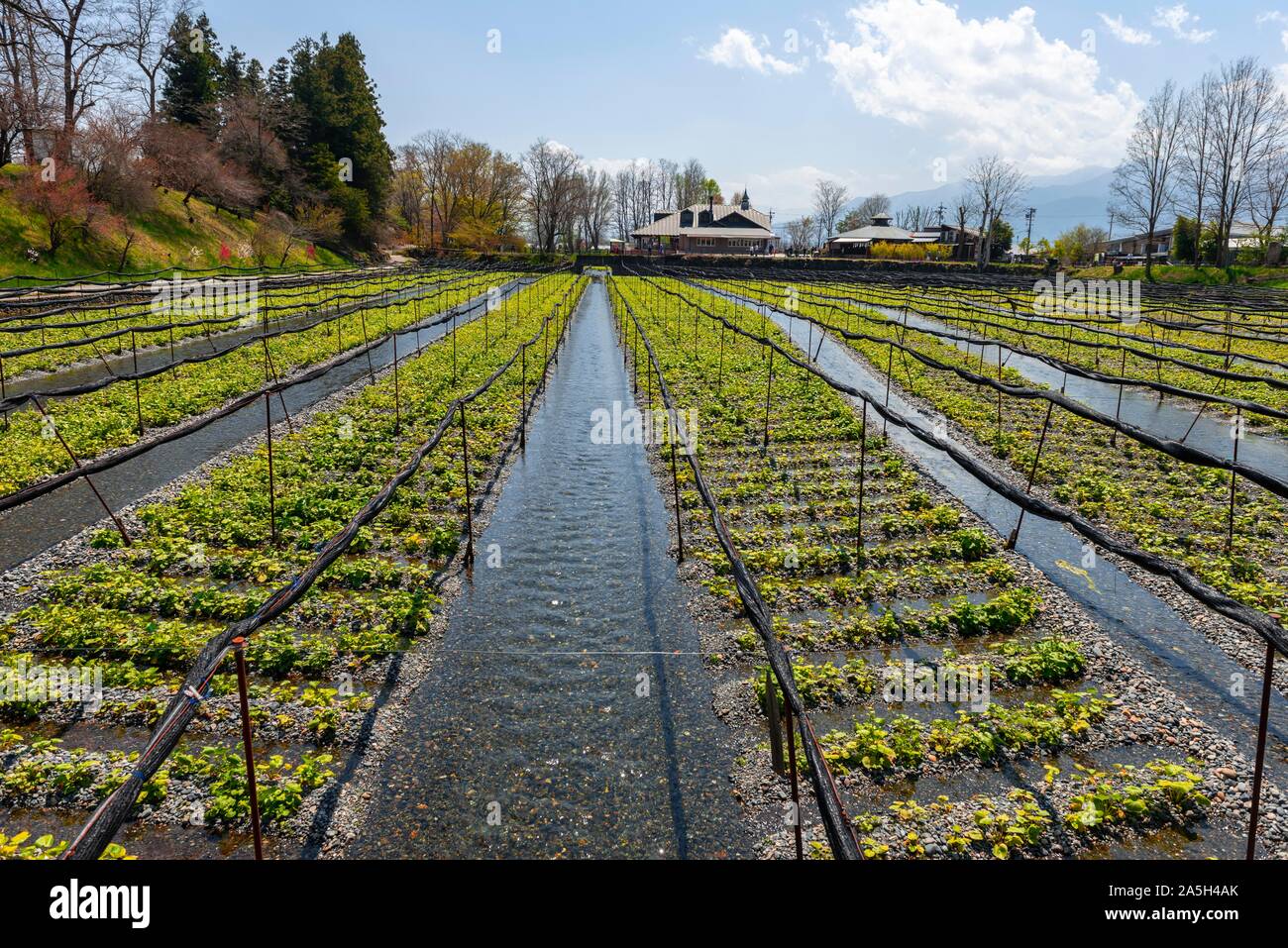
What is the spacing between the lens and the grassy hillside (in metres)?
35.1

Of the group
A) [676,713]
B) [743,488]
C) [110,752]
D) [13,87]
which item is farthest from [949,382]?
[13,87]

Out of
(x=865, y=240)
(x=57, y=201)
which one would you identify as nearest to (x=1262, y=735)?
(x=57, y=201)

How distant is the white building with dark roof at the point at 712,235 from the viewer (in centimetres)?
10038

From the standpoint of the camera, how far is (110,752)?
502cm

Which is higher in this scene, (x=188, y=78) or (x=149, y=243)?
(x=188, y=78)

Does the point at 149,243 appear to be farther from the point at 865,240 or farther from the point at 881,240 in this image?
the point at 881,240

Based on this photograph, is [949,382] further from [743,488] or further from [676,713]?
[676,713]

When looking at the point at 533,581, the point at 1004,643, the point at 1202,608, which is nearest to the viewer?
the point at 1004,643

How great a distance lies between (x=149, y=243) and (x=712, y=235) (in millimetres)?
70470

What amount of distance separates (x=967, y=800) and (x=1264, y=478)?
3804 mm

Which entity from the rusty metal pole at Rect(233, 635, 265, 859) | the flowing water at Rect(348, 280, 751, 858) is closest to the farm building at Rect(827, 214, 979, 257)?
the flowing water at Rect(348, 280, 751, 858)

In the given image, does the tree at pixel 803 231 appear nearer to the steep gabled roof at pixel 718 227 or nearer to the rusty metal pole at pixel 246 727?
the steep gabled roof at pixel 718 227

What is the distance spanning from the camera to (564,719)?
19.1 feet

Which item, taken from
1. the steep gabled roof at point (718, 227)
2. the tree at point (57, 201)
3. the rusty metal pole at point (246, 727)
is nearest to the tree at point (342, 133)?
the tree at point (57, 201)
